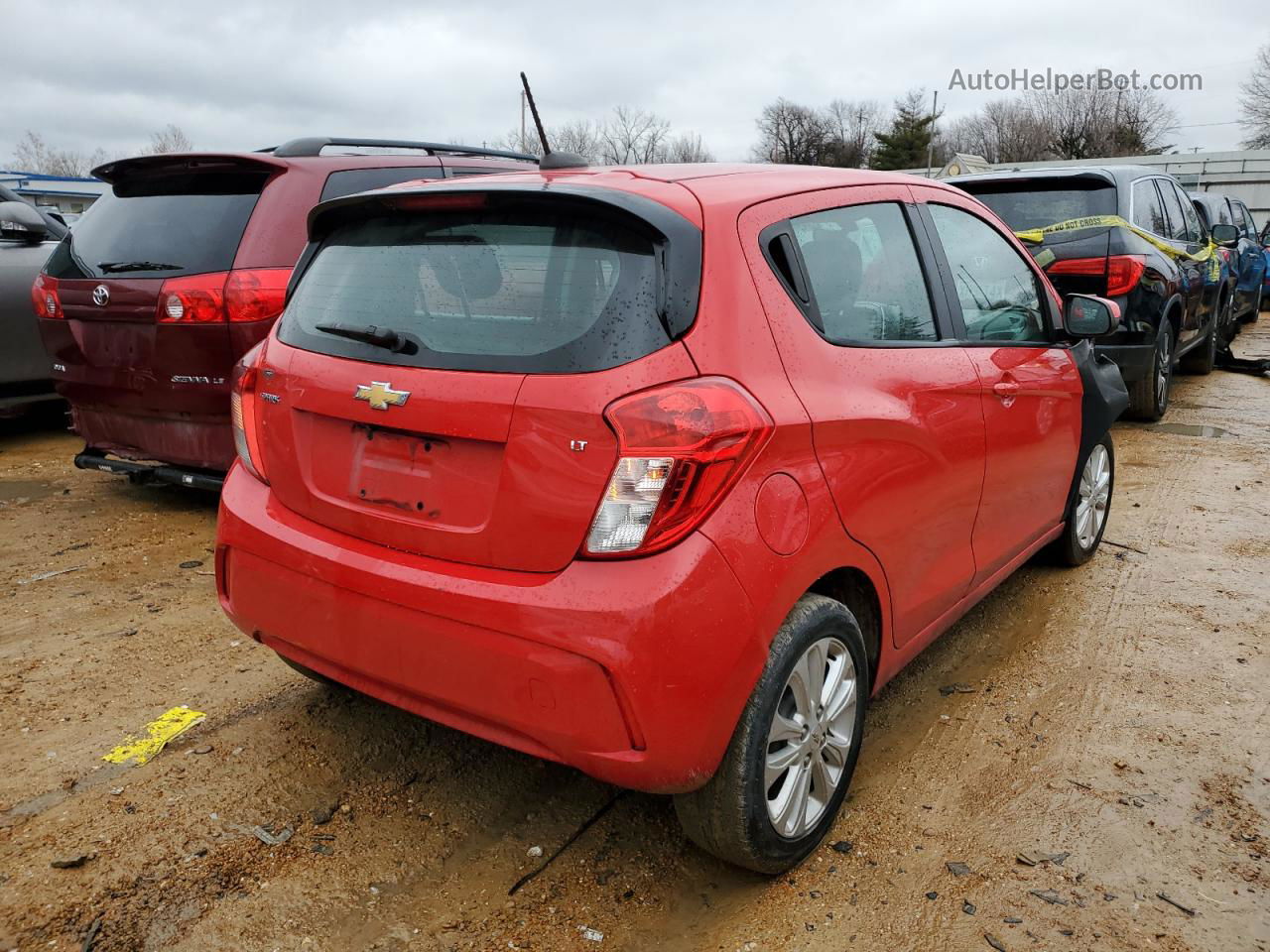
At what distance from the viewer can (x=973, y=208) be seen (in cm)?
358

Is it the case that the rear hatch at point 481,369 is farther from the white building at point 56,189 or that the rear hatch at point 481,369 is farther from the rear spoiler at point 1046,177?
the white building at point 56,189

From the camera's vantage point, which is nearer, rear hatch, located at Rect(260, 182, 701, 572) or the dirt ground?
rear hatch, located at Rect(260, 182, 701, 572)

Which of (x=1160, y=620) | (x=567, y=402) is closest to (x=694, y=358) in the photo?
(x=567, y=402)

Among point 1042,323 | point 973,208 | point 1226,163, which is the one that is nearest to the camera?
point 973,208

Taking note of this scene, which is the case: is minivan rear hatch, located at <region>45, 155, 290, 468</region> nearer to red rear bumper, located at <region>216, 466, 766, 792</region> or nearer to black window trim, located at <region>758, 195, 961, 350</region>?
red rear bumper, located at <region>216, 466, 766, 792</region>

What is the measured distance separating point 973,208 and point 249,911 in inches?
124

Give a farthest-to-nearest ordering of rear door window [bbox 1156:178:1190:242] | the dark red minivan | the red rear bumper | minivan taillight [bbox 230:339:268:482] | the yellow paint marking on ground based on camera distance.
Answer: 1. rear door window [bbox 1156:178:1190:242]
2. the dark red minivan
3. the yellow paint marking on ground
4. minivan taillight [bbox 230:339:268:482]
5. the red rear bumper

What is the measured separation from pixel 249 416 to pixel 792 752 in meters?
1.67

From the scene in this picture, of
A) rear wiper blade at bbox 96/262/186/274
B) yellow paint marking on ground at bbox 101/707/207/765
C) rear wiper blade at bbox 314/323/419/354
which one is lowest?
yellow paint marking on ground at bbox 101/707/207/765

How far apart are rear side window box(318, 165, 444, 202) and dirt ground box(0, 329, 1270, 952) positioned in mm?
1969

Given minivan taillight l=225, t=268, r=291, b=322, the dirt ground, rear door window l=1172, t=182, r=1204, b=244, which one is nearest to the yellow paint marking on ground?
the dirt ground

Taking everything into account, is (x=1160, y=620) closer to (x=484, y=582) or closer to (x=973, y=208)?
(x=973, y=208)

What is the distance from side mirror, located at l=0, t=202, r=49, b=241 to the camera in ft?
21.5

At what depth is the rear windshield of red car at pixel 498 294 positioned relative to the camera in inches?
85.0
